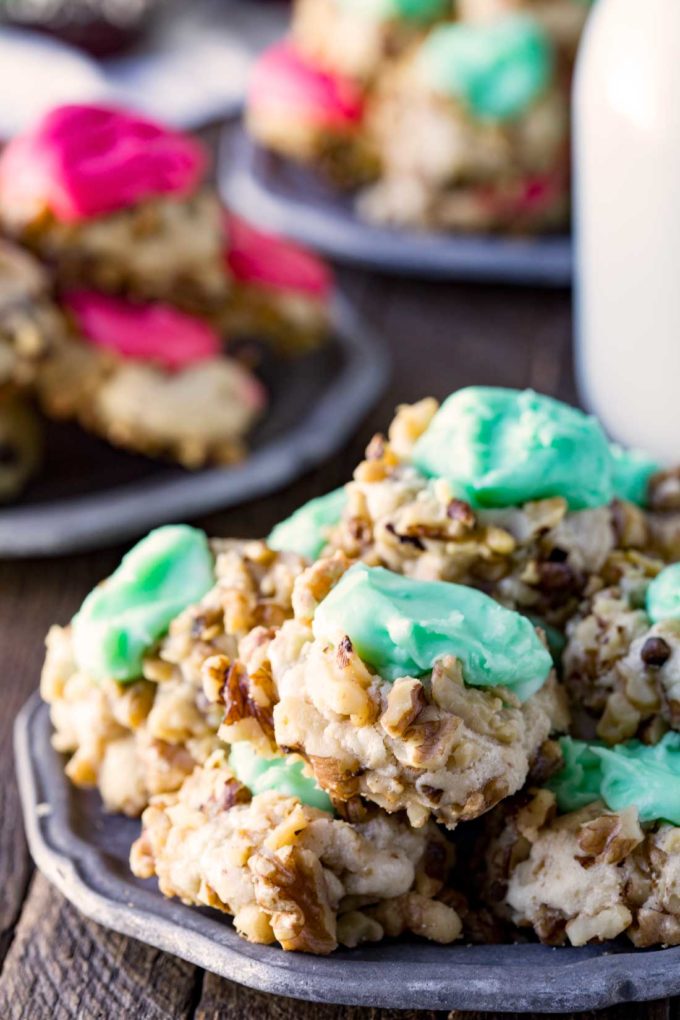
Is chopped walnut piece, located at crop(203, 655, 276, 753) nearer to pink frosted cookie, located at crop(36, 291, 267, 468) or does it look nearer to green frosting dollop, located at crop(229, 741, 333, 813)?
green frosting dollop, located at crop(229, 741, 333, 813)

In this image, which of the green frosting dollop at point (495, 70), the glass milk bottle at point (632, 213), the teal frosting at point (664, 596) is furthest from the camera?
the green frosting dollop at point (495, 70)

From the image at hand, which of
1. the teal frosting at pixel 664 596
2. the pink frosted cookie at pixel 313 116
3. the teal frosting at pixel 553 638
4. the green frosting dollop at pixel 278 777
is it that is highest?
the teal frosting at pixel 664 596

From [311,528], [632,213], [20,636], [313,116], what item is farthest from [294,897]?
[313,116]

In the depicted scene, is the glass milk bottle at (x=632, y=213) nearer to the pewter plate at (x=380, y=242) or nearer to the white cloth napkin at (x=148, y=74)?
the pewter plate at (x=380, y=242)

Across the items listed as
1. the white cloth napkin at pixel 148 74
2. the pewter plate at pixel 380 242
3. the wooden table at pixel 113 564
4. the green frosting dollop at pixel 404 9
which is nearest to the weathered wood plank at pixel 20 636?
the wooden table at pixel 113 564

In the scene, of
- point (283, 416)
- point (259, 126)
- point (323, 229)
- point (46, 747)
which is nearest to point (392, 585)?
point (46, 747)

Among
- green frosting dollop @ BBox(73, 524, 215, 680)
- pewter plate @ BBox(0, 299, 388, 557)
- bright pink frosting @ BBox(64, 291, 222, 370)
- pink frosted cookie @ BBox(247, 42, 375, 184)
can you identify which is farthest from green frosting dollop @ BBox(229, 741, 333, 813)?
pink frosted cookie @ BBox(247, 42, 375, 184)
